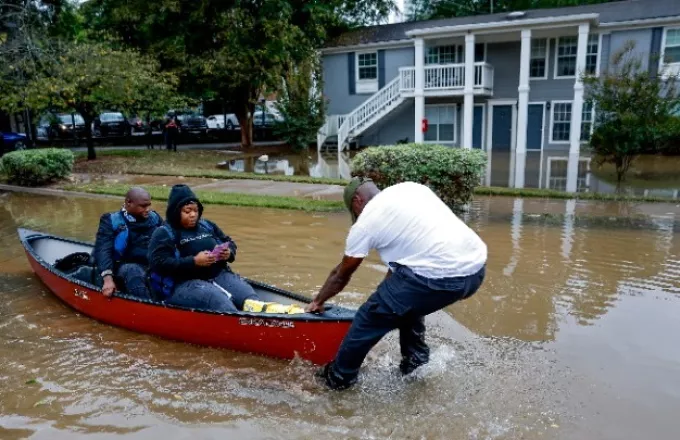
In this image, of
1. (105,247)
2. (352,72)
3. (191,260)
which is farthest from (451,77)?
(191,260)

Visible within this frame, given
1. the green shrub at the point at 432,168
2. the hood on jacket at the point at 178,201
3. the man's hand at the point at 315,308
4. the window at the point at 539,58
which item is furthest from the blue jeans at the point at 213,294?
the window at the point at 539,58

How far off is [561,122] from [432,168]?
1586 cm

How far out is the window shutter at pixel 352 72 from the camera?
27.5m

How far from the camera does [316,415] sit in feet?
15.0

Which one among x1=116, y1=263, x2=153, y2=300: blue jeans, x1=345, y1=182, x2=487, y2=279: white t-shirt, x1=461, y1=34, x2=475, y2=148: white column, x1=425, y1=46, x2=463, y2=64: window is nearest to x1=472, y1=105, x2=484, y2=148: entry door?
x1=425, y1=46, x2=463, y2=64: window

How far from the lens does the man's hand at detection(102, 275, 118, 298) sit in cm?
607

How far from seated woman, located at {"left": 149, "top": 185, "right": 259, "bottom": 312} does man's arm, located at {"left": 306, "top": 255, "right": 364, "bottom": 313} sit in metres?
1.16

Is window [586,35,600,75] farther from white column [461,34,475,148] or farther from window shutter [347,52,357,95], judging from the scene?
window shutter [347,52,357,95]

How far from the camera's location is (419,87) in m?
23.6

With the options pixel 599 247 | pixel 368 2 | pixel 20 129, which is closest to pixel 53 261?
pixel 599 247

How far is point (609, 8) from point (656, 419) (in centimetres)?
2457

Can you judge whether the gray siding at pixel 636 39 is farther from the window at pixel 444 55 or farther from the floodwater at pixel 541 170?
the window at pixel 444 55

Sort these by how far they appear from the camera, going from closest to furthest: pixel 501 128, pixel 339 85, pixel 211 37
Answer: pixel 211 37 → pixel 501 128 → pixel 339 85

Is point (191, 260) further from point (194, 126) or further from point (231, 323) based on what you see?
point (194, 126)
